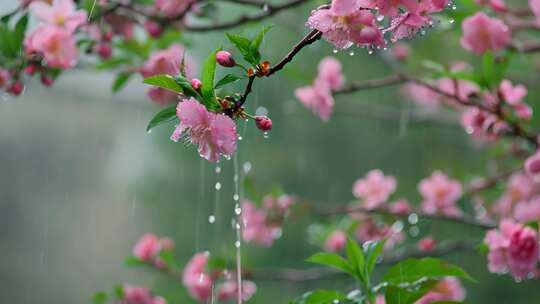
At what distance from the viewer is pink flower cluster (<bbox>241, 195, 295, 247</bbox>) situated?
5.07ft

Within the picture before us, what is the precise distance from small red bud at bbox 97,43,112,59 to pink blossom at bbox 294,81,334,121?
0.32 metres

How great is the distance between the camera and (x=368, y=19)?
636 mm

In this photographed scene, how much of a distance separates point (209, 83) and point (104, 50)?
21.3 inches

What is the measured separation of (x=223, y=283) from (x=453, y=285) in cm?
51

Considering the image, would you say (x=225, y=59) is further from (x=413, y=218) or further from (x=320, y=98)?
(x=413, y=218)

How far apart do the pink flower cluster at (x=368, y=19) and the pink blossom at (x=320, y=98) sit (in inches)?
21.6

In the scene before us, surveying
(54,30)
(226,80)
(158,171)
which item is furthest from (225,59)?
(158,171)

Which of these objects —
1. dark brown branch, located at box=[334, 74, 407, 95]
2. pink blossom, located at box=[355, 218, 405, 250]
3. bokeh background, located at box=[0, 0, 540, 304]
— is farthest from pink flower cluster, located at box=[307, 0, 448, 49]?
bokeh background, located at box=[0, 0, 540, 304]

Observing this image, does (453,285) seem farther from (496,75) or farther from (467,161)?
(467,161)

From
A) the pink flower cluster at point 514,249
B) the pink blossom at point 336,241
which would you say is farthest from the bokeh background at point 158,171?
the pink flower cluster at point 514,249

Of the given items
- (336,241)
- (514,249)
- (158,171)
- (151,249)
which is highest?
(514,249)

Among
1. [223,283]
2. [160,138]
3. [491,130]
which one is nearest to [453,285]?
[491,130]

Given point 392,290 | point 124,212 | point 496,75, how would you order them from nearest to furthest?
point 392,290 < point 496,75 < point 124,212

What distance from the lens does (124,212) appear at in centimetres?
256
